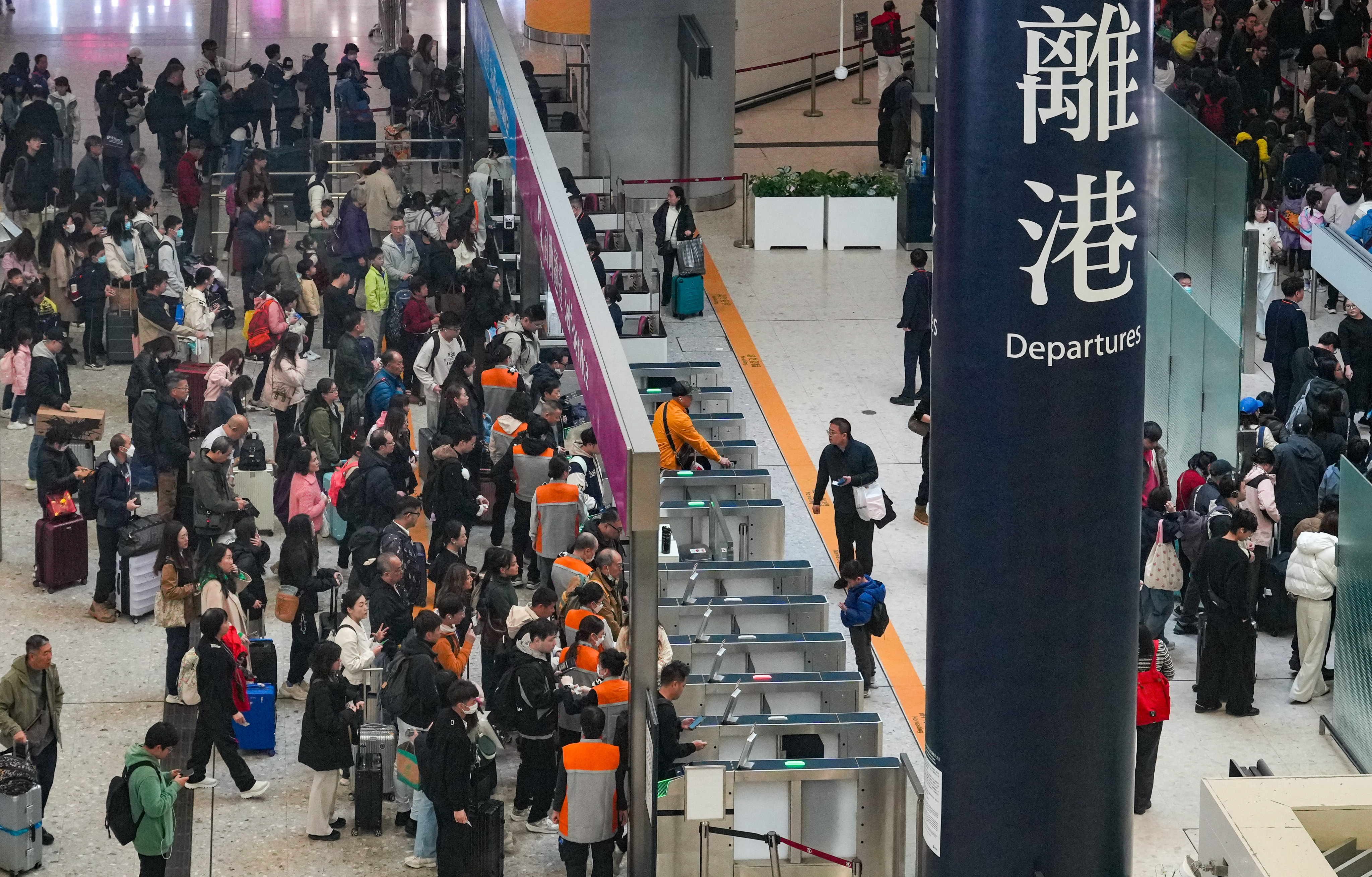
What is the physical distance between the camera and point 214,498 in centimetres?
1449

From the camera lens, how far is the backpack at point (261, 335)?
18.0m

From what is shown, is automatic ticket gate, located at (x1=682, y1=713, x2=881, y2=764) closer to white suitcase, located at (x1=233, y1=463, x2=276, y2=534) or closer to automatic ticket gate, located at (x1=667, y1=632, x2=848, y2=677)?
automatic ticket gate, located at (x1=667, y1=632, x2=848, y2=677)

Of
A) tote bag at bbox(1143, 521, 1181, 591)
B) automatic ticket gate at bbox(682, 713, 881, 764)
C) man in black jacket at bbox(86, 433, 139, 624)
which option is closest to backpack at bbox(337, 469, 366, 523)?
man in black jacket at bbox(86, 433, 139, 624)

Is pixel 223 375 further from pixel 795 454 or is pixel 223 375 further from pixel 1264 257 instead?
pixel 1264 257

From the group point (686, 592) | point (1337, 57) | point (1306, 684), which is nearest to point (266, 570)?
point (686, 592)

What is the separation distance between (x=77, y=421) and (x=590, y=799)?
766cm

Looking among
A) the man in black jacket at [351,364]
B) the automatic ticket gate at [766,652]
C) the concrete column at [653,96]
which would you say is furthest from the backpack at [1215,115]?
the automatic ticket gate at [766,652]

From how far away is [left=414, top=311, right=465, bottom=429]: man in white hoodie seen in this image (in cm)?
1698

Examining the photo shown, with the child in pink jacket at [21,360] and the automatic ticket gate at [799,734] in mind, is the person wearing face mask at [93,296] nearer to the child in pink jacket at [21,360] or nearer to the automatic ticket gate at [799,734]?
the child in pink jacket at [21,360]

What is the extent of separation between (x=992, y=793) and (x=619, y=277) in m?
12.9

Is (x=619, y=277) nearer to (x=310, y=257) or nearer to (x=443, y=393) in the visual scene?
(x=310, y=257)

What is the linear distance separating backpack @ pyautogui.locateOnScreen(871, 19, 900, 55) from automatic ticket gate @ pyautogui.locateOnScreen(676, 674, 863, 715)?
18742 millimetres

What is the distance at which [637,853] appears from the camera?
10875mm

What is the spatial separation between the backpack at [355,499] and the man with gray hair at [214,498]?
723 mm
